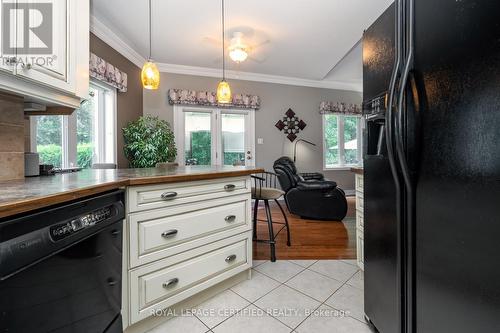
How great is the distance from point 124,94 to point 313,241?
3.43 metres

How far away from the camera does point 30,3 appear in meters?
1.04

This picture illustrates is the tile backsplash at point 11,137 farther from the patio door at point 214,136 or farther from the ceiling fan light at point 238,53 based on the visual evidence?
the patio door at point 214,136

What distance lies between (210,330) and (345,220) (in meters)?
2.92

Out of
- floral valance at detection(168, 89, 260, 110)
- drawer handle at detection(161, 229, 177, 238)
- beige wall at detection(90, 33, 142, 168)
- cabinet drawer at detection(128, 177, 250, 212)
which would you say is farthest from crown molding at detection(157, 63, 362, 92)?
drawer handle at detection(161, 229, 177, 238)

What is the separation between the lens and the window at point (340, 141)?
18.9 feet

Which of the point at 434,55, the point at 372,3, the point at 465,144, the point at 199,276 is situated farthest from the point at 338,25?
the point at 199,276

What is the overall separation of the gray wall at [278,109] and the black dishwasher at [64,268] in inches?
146

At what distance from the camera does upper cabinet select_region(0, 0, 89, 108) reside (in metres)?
0.99

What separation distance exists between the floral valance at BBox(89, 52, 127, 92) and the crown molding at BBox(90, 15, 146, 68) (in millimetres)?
312

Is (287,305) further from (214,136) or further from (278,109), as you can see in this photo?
(278,109)

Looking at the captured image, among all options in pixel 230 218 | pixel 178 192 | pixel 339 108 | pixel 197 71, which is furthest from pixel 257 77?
pixel 178 192

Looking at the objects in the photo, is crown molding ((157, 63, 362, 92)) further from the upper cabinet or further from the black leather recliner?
the upper cabinet

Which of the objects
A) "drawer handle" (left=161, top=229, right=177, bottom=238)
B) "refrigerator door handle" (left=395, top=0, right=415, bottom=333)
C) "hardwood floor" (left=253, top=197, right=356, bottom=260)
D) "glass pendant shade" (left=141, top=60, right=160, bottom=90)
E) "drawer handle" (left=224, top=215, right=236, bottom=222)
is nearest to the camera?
"refrigerator door handle" (left=395, top=0, right=415, bottom=333)

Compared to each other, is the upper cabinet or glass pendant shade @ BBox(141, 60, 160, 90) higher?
glass pendant shade @ BBox(141, 60, 160, 90)
